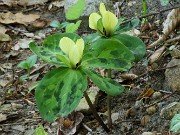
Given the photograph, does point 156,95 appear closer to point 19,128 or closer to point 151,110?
point 151,110

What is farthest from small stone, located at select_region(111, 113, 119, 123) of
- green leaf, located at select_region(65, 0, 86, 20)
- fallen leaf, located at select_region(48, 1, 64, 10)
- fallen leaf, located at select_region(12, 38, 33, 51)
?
fallen leaf, located at select_region(48, 1, 64, 10)

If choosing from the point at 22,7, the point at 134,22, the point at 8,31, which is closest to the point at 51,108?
the point at 134,22

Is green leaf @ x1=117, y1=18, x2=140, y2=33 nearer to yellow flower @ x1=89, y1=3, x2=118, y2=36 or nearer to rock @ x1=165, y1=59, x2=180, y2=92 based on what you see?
yellow flower @ x1=89, y1=3, x2=118, y2=36

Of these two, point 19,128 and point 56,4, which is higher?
point 56,4

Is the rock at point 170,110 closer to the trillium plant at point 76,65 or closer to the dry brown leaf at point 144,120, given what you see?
the dry brown leaf at point 144,120

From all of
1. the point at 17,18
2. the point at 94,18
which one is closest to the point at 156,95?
the point at 94,18

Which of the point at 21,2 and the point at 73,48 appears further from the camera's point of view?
the point at 21,2

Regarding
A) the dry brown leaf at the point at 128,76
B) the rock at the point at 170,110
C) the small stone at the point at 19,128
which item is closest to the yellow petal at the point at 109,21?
the rock at the point at 170,110
